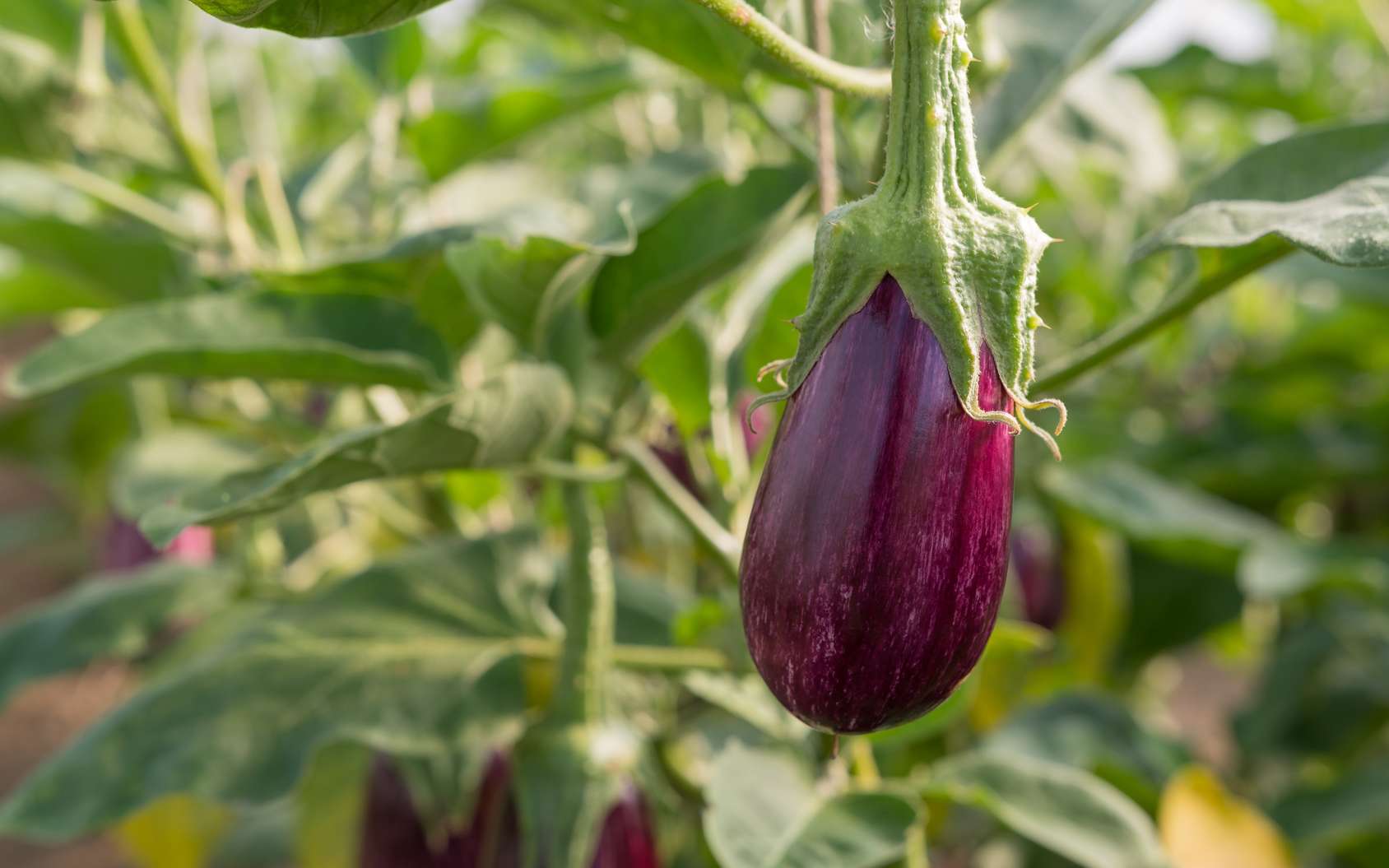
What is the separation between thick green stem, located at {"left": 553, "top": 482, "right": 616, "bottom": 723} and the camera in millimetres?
577

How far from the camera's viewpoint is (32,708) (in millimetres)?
2137

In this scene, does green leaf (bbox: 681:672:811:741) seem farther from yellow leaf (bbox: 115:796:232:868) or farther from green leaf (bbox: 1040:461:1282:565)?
yellow leaf (bbox: 115:796:232:868)

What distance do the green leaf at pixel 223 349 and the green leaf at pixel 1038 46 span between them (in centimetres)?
29

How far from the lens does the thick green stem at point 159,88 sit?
733 mm

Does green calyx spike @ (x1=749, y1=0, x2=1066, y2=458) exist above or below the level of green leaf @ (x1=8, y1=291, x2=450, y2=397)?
above

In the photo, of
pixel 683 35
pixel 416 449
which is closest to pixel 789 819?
pixel 416 449

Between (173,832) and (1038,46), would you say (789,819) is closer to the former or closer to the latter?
(1038,46)

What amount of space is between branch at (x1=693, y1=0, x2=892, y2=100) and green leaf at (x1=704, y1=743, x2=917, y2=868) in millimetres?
275

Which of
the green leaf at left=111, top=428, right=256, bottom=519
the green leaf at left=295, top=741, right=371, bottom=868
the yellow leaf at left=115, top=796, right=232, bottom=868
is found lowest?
the yellow leaf at left=115, top=796, right=232, bottom=868

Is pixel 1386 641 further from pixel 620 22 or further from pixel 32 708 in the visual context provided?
pixel 32 708

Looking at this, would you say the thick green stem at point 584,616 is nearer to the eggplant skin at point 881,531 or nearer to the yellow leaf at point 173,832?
the eggplant skin at point 881,531

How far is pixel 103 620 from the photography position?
0.86 m

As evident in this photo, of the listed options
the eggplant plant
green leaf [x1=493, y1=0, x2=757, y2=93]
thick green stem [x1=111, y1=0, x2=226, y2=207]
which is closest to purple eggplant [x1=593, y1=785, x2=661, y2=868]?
the eggplant plant

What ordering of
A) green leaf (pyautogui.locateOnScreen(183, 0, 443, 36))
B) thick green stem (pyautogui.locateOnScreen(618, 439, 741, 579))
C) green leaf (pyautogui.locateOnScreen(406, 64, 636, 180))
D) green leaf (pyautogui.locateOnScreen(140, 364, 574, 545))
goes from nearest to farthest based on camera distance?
green leaf (pyautogui.locateOnScreen(183, 0, 443, 36)) < green leaf (pyautogui.locateOnScreen(140, 364, 574, 545)) < thick green stem (pyautogui.locateOnScreen(618, 439, 741, 579)) < green leaf (pyautogui.locateOnScreen(406, 64, 636, 180))
